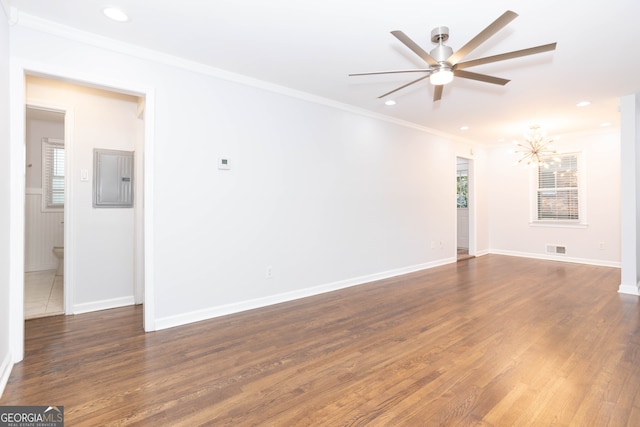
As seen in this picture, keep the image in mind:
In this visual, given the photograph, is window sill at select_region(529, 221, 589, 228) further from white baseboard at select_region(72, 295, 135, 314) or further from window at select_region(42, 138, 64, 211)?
window at select_region(42, 138, 64, 211)

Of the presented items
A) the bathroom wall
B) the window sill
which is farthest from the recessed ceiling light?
the window sill

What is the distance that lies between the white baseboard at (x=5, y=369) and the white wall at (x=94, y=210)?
1243 mm

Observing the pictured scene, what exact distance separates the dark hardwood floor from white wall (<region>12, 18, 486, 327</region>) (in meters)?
0.43

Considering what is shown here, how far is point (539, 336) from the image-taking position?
287 cm

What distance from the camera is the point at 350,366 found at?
92.8 inches

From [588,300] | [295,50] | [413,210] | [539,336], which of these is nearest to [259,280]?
[295,50]

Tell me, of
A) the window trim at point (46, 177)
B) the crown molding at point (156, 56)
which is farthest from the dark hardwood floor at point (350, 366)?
the window trim at point (46, 177)

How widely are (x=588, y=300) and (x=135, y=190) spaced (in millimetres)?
5611

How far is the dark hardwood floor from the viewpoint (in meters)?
1.83

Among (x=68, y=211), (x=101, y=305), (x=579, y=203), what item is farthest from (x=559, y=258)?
(x=68, y=211)

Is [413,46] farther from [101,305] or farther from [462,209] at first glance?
[462,209]

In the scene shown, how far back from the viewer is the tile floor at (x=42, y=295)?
3.44 metres

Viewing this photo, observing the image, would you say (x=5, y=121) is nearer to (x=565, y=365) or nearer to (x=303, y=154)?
(x=303, y=154)

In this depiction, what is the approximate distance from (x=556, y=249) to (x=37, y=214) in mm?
9976
